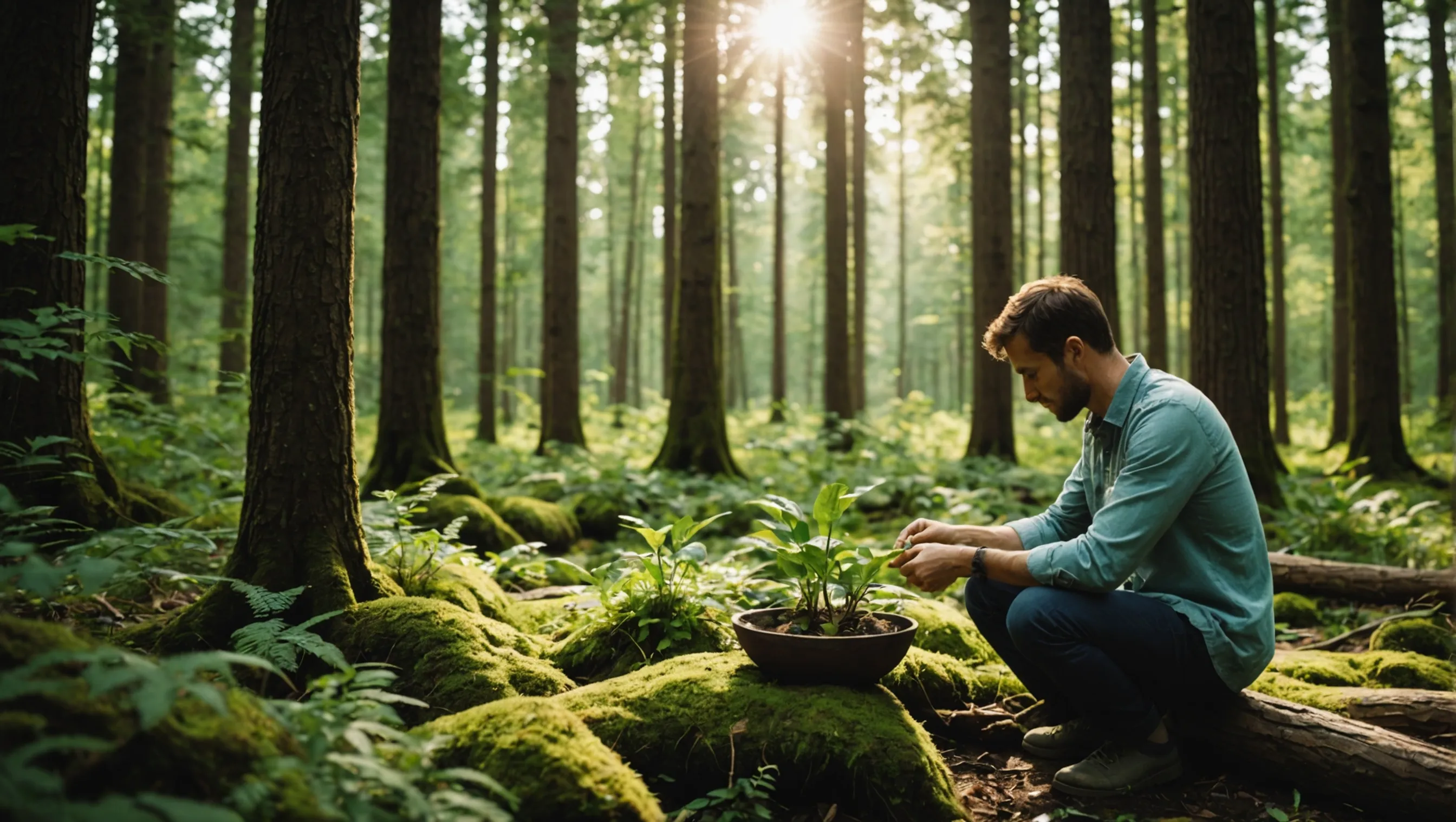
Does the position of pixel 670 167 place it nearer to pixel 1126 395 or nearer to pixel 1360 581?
pixel 1360 581

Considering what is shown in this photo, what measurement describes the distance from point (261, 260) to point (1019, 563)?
137 inches

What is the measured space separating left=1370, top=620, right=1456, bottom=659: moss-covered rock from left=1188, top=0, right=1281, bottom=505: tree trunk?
3.17m

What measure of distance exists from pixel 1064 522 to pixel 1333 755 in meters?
1.24

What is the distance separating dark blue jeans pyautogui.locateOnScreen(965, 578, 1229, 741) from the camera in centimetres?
321

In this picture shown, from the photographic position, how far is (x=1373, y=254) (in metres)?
10.7

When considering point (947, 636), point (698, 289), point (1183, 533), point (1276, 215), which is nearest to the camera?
point (1183, 533)

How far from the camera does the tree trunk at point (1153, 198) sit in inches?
606

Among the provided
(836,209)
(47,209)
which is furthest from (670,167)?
(47,209)

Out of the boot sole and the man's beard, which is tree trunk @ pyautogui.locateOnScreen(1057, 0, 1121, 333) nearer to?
the man's beard

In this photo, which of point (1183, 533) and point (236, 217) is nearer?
point (1183, 533)

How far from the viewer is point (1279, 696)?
3.84 meters

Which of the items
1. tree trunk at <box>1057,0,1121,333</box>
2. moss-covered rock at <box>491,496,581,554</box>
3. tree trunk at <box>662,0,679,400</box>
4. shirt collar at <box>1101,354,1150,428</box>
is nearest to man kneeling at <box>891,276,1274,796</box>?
shirt collar at <box>1101,354,1150,428</box>

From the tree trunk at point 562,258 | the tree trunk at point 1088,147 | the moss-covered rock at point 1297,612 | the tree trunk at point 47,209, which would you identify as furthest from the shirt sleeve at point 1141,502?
the tree trunk at point 562,258

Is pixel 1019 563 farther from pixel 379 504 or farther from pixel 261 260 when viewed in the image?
pixel 379 504
